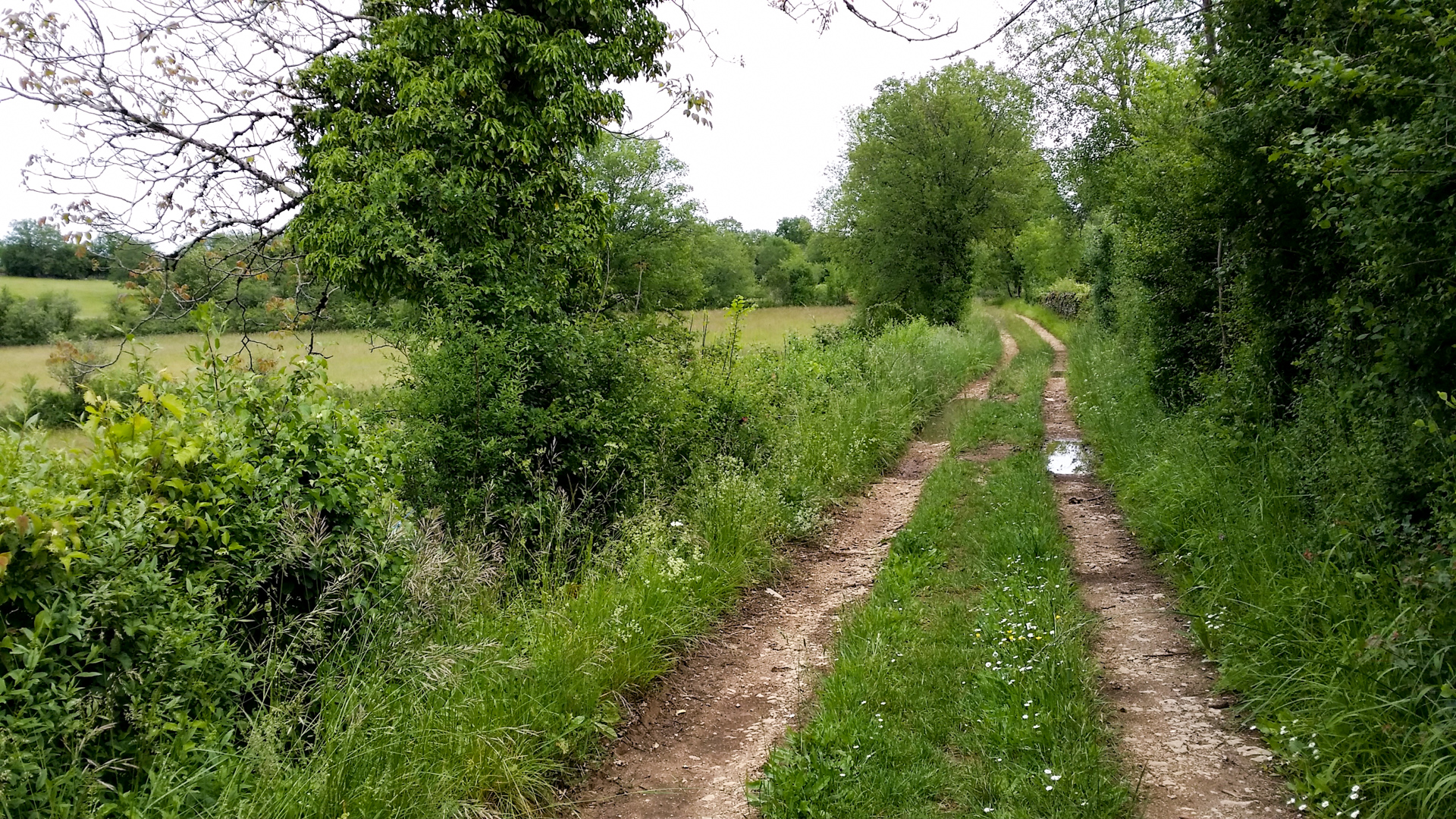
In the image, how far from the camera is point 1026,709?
4.18 meters

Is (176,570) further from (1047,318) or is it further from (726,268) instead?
(726,268)

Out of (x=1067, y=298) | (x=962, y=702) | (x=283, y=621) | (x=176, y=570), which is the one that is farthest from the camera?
(x=1067, y=298)

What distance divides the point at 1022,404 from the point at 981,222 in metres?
15.6

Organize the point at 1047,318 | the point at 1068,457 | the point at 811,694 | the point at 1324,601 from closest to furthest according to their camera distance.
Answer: the point at 1324,601 < the point at 811,694 < the point at 1068,457 < the point at 1047,318

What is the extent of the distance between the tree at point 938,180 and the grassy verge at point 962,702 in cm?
2236

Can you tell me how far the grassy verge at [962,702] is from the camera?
366 cm

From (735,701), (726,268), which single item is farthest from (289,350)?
(726,268)

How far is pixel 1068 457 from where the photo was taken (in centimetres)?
1116

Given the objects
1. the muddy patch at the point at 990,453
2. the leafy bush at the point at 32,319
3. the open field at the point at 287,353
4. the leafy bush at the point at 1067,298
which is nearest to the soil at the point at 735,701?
the muddy patch at the point at 990,453

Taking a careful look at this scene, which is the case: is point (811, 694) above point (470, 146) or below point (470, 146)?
below

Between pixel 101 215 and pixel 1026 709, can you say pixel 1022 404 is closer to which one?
pixel 1026 709

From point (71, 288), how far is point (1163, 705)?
13427 mm

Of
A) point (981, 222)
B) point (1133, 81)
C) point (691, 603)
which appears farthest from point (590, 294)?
point (981, 222)

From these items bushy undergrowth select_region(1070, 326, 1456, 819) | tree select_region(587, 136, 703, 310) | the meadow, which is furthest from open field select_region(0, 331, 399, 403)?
tree select_region(587, 136, 703, 310)
